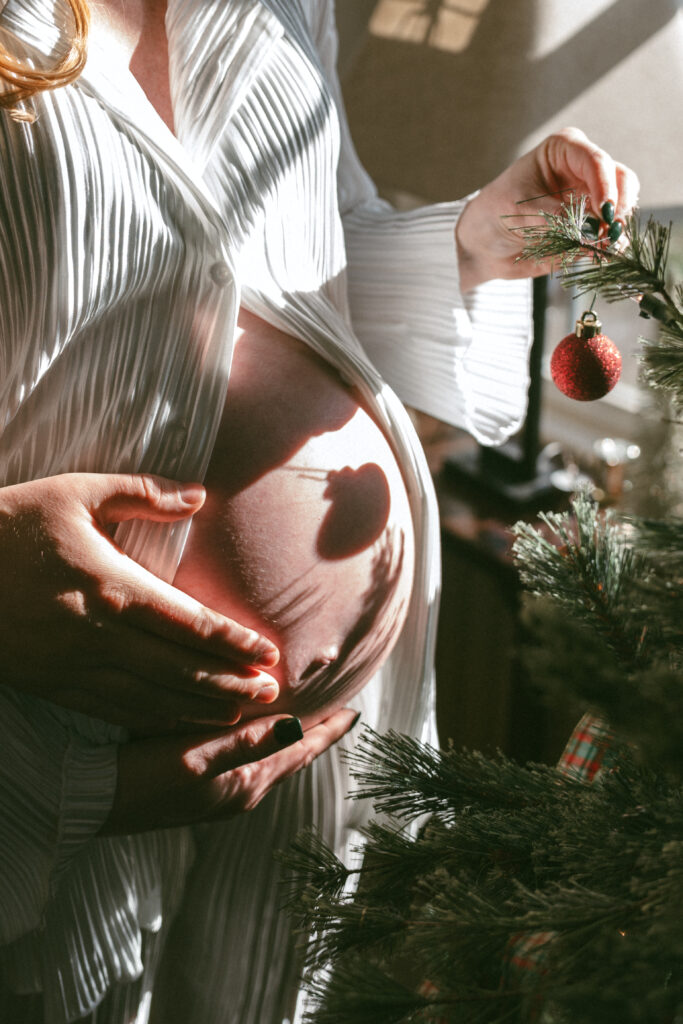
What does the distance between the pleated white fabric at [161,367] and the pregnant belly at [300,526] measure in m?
0.03

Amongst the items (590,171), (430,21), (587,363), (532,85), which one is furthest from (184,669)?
(430,21)

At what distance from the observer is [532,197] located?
0.69m

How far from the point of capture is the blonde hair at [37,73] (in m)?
0.52

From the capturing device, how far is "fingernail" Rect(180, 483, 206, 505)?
1.92 ft

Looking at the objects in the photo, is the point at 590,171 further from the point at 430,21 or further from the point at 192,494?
the point at 430,21

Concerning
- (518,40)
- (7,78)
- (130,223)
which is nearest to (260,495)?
(130,223)

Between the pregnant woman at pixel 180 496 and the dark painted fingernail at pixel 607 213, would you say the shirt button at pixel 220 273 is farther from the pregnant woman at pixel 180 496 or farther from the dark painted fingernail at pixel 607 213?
the dark painted fingernail at pixel 607 213

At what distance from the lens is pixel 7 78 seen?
0.52m

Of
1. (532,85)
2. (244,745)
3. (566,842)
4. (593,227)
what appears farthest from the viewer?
(532,85)

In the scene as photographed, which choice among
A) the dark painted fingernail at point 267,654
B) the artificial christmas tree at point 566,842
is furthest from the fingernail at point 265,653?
the artificial christmas tree at point 566,842

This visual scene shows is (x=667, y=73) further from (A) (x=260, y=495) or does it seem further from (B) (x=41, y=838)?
(B) (x=41, y=838)

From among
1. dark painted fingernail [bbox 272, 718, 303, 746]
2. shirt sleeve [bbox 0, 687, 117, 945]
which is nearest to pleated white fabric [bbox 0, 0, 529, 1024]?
shirt sleeve [bbox 0, 687, 117, 945]

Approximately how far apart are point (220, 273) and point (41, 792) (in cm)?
42

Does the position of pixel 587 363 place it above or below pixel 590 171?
below
